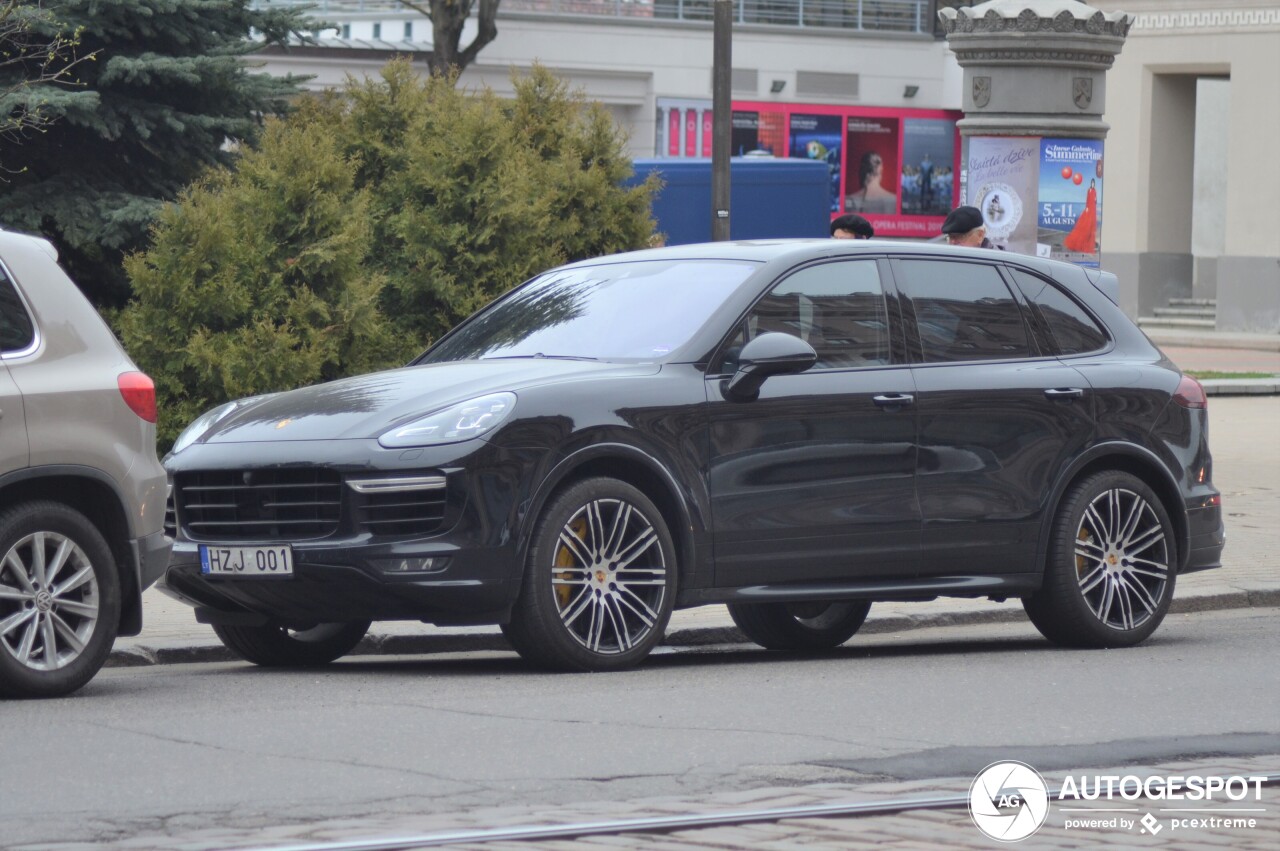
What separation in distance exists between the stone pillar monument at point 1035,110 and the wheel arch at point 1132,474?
749cm

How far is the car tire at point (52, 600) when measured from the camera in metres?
8.09

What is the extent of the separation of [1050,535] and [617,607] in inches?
88.3

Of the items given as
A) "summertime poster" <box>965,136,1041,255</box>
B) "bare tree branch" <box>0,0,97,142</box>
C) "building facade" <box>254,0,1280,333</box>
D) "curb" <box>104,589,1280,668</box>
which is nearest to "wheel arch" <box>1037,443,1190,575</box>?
"curb" <box>104,589,1280,668</box>

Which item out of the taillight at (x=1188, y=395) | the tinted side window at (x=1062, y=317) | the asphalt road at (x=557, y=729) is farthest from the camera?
the taillight at (x=1188, y=395)

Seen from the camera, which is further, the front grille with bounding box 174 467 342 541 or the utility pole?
the utility pole

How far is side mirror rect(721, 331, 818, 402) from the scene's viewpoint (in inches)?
358

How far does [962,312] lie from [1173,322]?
30.4 meters

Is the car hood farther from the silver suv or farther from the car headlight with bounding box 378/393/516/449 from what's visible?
the silver suv

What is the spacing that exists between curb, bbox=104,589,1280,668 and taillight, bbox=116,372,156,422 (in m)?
1.58

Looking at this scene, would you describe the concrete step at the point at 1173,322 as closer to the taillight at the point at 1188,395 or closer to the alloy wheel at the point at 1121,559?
the taillight at the point at 1188,395

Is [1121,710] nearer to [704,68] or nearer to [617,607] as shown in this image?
[617,607]

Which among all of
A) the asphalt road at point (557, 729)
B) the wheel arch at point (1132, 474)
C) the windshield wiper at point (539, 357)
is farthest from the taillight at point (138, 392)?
the wheel arch at point (1132, 474)

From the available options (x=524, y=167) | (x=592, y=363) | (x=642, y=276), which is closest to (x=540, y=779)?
(x=592, y=363)

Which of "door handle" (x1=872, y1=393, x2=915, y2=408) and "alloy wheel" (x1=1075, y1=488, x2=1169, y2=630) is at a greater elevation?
"door handle" (x1=872, y1=393, x2=915, y2=408)
